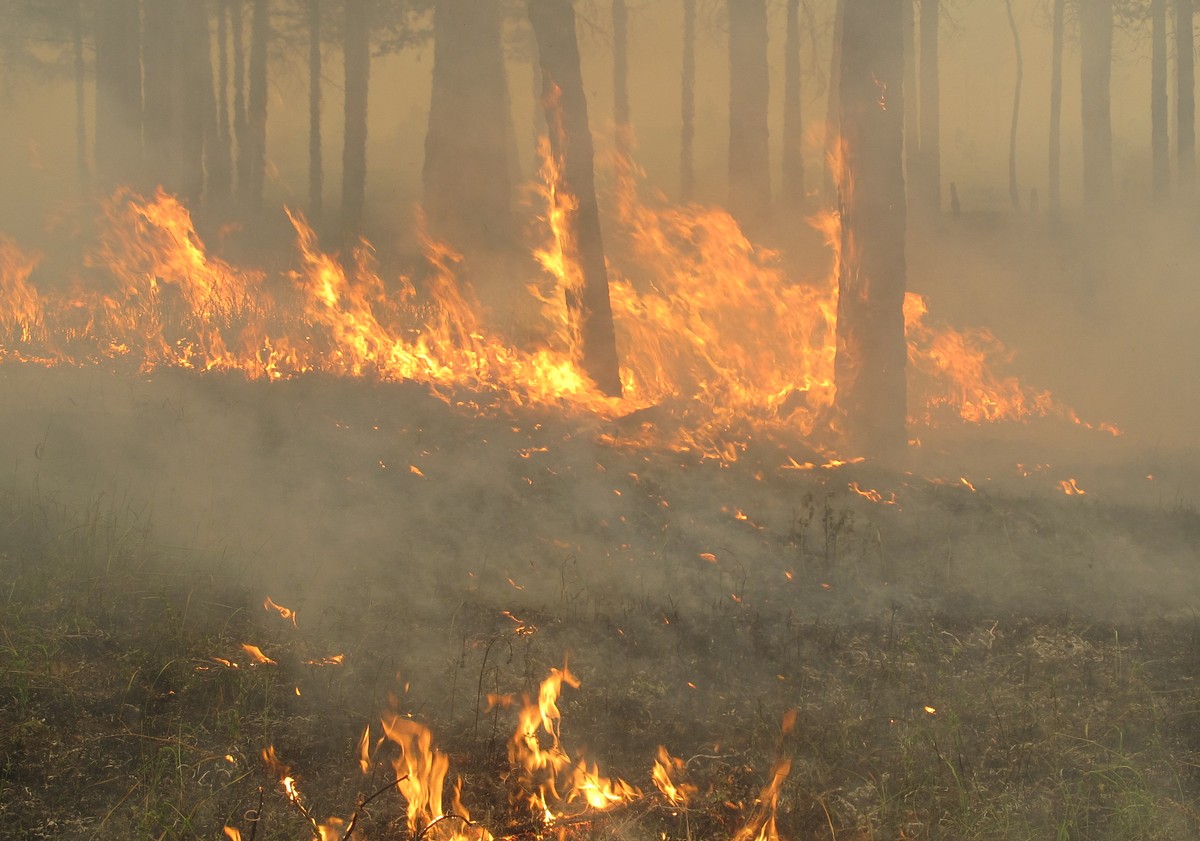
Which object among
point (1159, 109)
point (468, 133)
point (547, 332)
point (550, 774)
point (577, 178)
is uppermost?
point (1159, 109)

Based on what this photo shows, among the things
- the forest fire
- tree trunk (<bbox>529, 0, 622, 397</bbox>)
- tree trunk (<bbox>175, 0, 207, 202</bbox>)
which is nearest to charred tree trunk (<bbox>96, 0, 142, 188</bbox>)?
tree trunk (<bbox>175, 0, 207, 202</bbox>)

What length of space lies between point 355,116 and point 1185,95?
15.7m

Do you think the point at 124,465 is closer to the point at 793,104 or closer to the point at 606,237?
the point at 606,237

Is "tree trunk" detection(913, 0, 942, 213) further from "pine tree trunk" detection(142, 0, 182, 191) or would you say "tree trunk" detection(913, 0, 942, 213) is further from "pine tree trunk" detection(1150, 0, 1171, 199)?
"pine tree trunk" detection(142, 0, 182, 191)

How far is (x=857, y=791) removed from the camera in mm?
4555

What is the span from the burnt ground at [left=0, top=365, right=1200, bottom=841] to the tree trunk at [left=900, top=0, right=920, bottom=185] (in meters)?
12.3

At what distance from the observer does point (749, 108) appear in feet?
53.9

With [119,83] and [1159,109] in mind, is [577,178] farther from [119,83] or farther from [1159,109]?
[1159,109]

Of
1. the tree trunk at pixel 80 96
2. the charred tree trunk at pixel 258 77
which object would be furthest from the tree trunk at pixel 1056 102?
the tree trunk at pixel 80 96

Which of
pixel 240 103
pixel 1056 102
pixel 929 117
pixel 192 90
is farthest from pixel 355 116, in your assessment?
pixel 1056 102

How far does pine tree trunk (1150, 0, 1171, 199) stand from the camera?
682 inches

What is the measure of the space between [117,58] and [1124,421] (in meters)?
18.1

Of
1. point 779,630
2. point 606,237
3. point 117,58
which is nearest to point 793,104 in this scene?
point 606,237

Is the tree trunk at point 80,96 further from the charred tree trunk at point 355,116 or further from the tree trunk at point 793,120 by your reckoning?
A: the tree trunk at point 793,120
